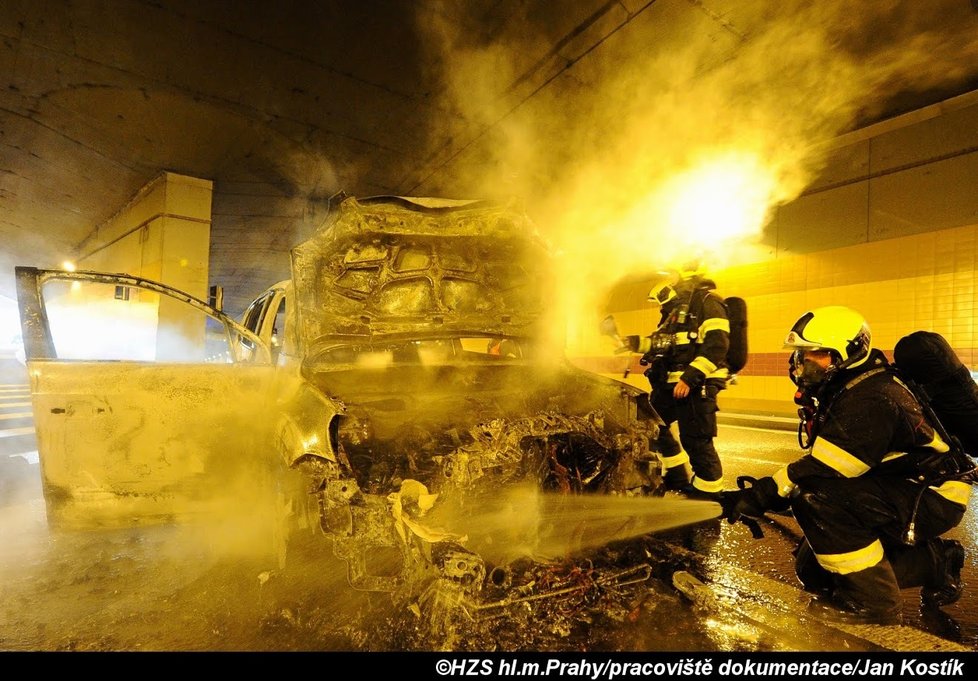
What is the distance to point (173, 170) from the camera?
7.46 meters

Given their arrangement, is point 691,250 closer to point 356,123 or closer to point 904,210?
point 356,123

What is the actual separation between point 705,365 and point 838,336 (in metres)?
1.34

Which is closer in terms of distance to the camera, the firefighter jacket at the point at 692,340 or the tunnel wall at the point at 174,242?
the firefighter jacket at the point at 692,340

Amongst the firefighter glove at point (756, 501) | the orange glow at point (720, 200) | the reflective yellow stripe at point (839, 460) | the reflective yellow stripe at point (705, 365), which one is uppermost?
the orange glow at point (720, 200)

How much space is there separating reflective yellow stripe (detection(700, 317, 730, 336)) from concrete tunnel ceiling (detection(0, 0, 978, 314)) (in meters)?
1.99

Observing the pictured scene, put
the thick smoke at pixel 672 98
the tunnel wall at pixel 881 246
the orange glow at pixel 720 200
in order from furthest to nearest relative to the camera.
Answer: the orange glow at pixel 720 200 < the tunnel wall at pixel 881 246 < the thick smoke at pixel 672 98

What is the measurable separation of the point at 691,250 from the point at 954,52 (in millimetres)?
4444

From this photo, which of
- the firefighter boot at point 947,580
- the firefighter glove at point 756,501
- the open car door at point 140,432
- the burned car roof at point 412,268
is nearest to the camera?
the firefighter boot at point 947,580

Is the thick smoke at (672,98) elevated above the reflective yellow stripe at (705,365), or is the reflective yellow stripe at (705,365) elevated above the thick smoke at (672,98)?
the thick smoke at (672,98)

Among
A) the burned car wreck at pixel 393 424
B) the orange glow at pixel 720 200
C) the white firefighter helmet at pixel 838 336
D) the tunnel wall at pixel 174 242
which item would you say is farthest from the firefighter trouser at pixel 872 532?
the tunnel wall at pixel 174 242

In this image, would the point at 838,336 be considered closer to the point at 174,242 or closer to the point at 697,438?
the point at 697,438

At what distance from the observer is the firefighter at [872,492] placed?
2.11 metres

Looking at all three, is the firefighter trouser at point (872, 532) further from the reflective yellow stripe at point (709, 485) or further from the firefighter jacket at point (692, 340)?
the firefighter jacket at point (692, 340)

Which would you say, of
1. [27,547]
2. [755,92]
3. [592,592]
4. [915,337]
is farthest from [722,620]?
[755,92]
